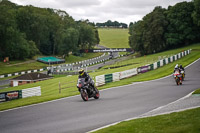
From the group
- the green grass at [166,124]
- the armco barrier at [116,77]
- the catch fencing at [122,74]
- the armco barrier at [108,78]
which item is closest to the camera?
the green grass at [166,124]

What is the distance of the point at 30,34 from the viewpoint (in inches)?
3984

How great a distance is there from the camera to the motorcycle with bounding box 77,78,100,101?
1767 centimetres

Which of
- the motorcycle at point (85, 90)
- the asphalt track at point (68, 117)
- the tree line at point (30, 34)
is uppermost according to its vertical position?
the tree line at point (30, 34)

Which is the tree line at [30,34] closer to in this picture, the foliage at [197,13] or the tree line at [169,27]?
the tree line at [169,27]

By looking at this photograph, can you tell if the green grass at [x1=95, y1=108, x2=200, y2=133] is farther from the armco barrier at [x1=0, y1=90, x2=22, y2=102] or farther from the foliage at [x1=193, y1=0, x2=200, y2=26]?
the foliage at [x1=193, y1=0, x2=200, y2=26]

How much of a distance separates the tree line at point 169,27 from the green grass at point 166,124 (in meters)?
80.7

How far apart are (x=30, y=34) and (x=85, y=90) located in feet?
286

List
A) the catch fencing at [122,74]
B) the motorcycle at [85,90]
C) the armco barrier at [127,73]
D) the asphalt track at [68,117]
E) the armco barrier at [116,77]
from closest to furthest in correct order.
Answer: the asphalt track at [68,117]
the motorcycle at [85,90]
the catch fencing at [122,74]
the armco barrier at [116,77]
the armco barrier at [127,73]

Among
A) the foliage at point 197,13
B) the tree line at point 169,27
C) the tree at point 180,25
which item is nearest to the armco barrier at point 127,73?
the tree line at point 169,27

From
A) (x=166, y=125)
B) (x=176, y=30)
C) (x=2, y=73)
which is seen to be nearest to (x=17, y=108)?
(x=166, y=125)

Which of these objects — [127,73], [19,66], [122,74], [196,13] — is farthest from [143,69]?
[196,13]

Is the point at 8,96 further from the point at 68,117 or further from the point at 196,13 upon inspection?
the point at 196,13

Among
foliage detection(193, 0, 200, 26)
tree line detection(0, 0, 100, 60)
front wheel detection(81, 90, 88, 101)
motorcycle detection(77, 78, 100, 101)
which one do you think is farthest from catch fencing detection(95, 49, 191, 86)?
tree line detection(0, 0, 100, 60)

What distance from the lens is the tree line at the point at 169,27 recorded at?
9019cm
